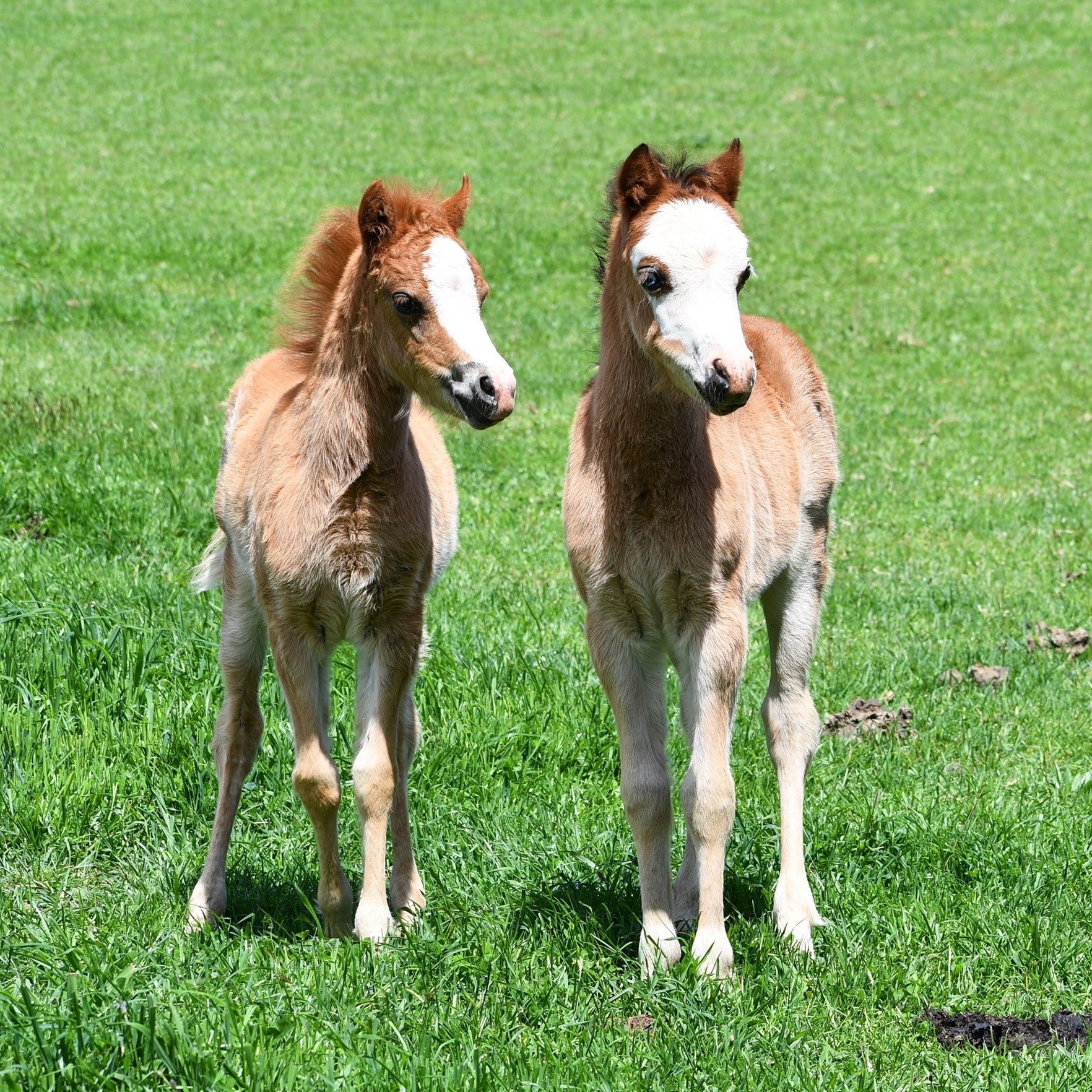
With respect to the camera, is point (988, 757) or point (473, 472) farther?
point (473, 472)

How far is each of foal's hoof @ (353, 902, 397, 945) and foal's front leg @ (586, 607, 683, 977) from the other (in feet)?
2.47

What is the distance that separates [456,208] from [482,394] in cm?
83

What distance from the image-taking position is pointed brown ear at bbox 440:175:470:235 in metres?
4.09

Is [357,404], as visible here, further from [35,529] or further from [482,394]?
[35,529]

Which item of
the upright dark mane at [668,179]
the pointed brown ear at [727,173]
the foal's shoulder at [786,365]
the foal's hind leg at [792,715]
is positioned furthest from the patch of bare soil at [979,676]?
the pointed brown ear at [727,173]

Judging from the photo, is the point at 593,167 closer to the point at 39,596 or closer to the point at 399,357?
the point at 39,596

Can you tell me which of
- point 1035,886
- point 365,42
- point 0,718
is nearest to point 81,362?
point 0,718

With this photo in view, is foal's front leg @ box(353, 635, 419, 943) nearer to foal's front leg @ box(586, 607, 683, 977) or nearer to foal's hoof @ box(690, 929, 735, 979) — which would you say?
foal's front leg @ box(586, 607, 683, 977)

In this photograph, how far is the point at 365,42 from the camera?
2567 centimetres

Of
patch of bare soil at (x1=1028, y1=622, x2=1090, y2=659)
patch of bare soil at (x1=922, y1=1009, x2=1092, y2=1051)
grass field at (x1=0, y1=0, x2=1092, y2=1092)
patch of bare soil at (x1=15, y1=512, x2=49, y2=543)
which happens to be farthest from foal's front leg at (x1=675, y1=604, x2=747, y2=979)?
patch of bare soil at (x1=15, y1=512, x2=49, y2=543)

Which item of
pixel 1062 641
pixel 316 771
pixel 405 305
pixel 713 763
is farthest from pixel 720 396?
pixel 1062 641

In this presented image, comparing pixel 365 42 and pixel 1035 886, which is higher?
pixel 365 42

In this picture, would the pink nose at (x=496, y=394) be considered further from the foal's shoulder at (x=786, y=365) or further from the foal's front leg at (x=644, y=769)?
the foal's shoulder at (x=786, y=365)

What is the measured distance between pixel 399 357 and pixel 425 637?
1.28 metres
